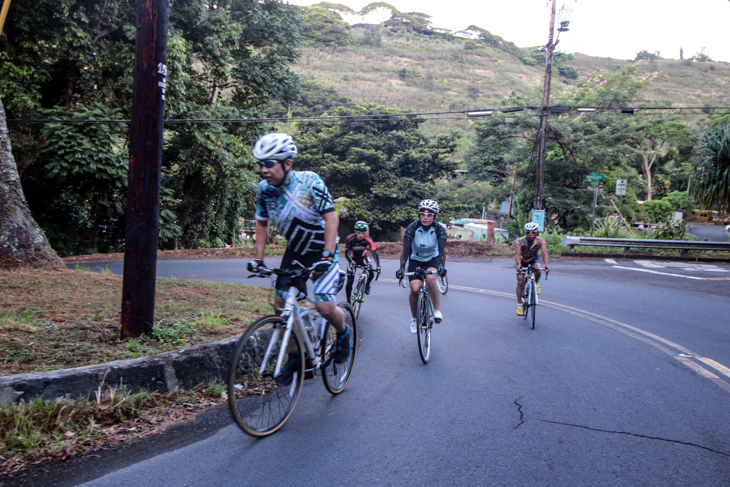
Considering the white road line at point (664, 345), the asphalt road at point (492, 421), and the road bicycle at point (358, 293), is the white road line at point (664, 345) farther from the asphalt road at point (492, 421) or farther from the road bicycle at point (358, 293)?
the road bicycle at point (358, 293)

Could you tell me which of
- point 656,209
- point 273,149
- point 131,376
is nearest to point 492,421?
point 273,149

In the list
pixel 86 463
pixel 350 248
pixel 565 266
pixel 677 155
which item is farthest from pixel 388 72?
pixel 86 463

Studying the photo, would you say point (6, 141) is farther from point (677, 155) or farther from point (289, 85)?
point (677, 155)

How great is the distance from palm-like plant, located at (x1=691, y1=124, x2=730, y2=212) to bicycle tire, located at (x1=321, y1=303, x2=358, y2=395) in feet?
68.1

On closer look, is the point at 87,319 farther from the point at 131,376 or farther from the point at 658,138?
the point at 658,138

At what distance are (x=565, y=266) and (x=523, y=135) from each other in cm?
1379

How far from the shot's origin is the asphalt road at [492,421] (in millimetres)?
3533

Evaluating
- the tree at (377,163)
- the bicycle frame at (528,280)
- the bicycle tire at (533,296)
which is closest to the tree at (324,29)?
the tree at (377,163)

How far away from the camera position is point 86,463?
3.51m

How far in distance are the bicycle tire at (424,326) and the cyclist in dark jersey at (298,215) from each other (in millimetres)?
2182

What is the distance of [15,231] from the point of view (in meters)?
9.55

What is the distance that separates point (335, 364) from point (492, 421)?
4.80 ft

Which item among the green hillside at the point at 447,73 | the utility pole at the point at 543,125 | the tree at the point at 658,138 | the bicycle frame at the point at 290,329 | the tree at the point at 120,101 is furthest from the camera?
the green hillside at the point at 447,73

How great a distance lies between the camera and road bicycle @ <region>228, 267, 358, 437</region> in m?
4.00
